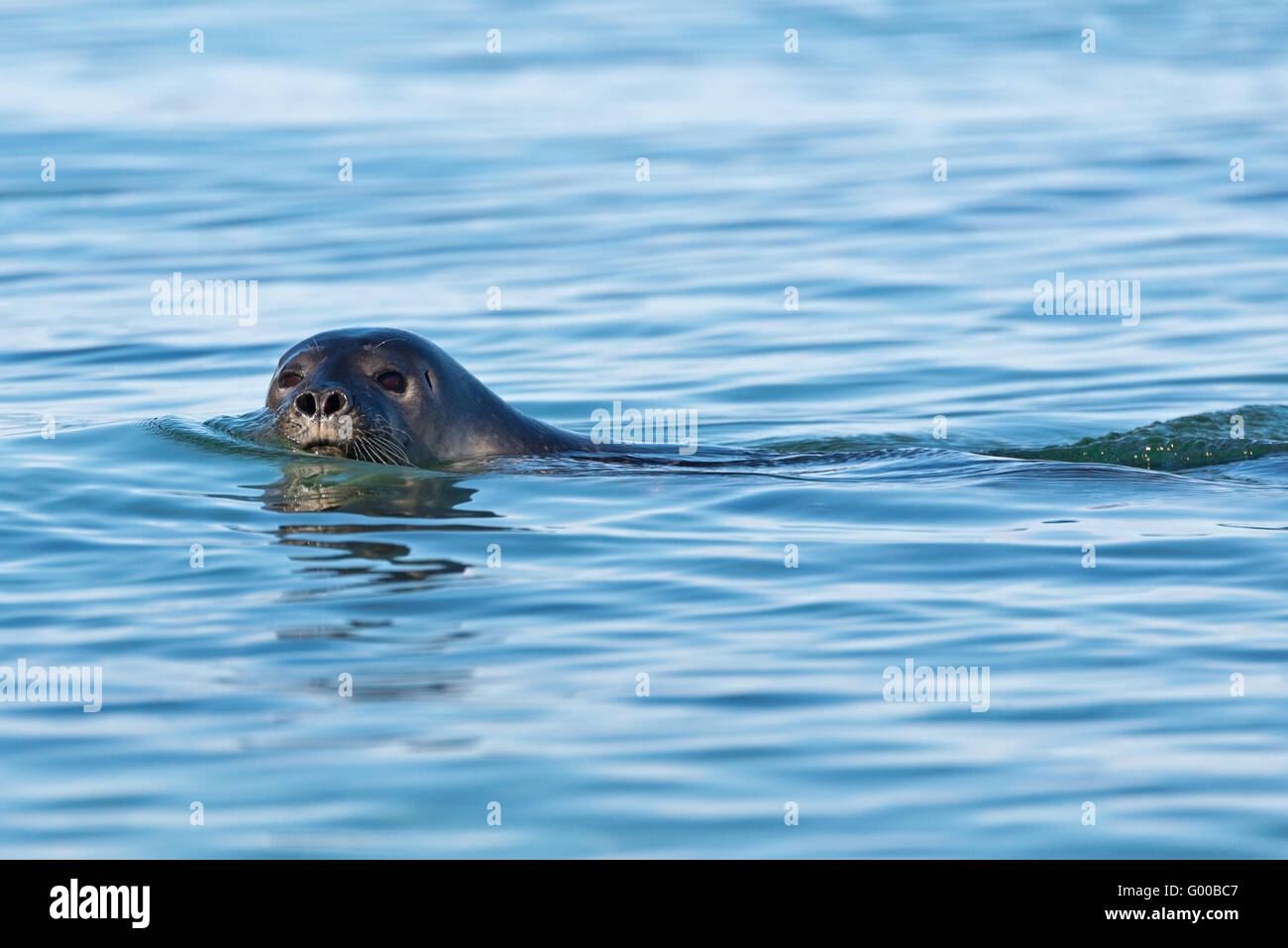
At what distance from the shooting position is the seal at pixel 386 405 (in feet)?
31.1

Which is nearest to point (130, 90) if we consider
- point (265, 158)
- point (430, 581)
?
point (265, 158)

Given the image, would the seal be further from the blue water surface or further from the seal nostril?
the blue water surface

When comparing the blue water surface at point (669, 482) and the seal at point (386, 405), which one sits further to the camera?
the seal at point (386, 405)

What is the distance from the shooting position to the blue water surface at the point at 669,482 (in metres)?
5.79

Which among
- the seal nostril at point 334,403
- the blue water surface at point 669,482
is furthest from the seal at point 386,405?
the blue water surface at point 669,482

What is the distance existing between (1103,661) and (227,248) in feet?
43.7

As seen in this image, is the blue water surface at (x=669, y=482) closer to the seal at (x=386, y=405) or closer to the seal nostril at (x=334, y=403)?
the seal at (x=386, y=405)

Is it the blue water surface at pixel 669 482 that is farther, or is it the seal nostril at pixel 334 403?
the seal nostril at pixel 334 403

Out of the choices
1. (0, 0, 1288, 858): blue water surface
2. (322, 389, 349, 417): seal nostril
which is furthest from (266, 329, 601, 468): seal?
(0, 0, 1288, 858): blue water surface

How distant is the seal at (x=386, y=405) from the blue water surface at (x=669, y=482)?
0.86 feet
